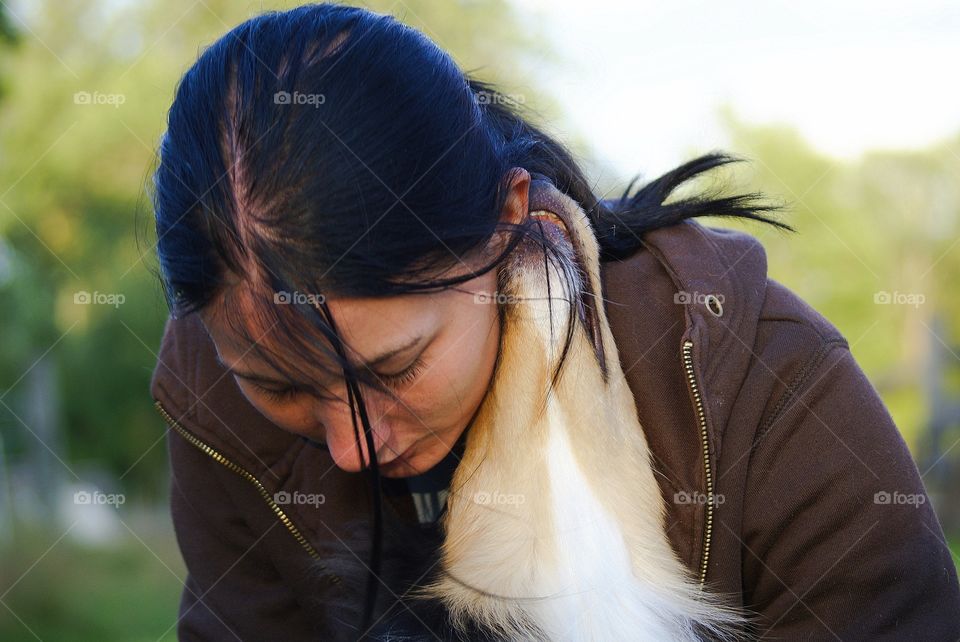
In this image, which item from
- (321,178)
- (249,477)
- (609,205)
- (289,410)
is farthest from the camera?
(249,477)

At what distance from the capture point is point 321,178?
1.35 meters

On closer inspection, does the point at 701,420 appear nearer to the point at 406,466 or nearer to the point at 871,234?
the point at 406,466

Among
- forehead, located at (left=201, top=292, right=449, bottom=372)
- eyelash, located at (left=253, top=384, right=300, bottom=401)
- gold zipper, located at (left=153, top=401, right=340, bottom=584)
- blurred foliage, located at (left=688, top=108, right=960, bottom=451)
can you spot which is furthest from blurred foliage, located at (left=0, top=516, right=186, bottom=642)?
blurred foliage, located at (left=688, top=108, right=960, bottom=451)

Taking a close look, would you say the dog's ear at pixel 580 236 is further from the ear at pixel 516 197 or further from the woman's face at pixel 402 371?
the woman's face at pixel 402 371

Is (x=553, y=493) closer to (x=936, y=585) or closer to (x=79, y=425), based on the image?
(x=936, y=585)

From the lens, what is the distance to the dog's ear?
1.59 m

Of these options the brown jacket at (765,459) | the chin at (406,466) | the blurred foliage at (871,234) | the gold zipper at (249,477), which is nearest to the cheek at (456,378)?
the chin at (406,466)

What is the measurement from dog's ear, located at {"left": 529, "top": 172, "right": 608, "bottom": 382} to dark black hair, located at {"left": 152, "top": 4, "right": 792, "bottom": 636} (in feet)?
0.27

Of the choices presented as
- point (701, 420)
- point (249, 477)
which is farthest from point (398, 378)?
point (249, 477)

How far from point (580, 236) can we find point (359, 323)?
45 cm

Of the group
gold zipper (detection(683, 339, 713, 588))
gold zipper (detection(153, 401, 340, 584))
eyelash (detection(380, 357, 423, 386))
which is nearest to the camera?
eyelash (detection(380, 357, 423, 386))

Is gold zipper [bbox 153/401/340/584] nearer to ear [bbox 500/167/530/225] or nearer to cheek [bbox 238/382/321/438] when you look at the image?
cheek [bbox 238/382/321/438]

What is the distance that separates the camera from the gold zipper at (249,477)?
6.38ft

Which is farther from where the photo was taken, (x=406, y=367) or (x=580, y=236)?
(x=580, y=236)
